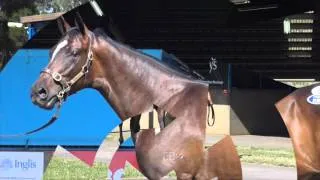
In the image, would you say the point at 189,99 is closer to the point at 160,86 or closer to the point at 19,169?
the point at 160,86

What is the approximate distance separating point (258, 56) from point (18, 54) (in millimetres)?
4994

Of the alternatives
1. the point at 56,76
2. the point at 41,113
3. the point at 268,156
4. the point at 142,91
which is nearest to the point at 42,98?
the point at 56,76

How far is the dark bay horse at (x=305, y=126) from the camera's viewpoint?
4340mm

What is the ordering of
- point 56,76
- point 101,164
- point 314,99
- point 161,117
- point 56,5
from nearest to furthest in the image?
1. point 56,76
2. point 161,117
3. point 314,99
4. point 101,164
5. point 56,5

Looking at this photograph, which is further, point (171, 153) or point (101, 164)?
point (101, 164)

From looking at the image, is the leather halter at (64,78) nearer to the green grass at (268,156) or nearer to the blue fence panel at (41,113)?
the blue fence panel at (41,113)

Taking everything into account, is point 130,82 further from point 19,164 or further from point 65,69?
point 19,164

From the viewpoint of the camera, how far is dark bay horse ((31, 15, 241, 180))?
13.5 ft

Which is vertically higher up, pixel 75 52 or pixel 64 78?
pixel 75 52

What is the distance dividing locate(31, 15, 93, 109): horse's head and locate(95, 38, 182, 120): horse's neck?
0.18 metres

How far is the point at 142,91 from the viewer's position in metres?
4.30

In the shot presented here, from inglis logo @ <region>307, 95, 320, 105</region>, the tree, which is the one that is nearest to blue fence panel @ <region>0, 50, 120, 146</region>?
inglis logo @ <region>307, 95, 320, 105</region>

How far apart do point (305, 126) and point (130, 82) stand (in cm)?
137

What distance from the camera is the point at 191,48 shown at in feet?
30.8
